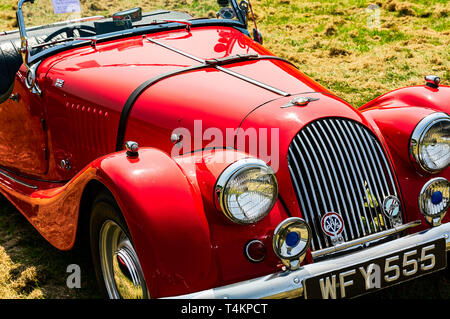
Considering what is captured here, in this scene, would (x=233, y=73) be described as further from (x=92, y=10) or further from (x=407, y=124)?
(x=92, y=10)

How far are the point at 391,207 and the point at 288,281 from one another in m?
0.75

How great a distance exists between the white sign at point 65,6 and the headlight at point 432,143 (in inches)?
105

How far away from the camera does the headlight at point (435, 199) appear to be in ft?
8.76

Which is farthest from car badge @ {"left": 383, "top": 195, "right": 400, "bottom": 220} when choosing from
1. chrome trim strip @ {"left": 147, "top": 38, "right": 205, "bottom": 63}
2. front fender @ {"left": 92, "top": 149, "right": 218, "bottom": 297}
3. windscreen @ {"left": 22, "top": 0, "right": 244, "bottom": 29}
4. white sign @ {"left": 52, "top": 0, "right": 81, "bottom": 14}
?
white sign @ {"left": 52, "top": 0, "right": 81, "bottom": 14}

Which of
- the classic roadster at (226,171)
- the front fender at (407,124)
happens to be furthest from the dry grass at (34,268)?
the front fender at (407,124)

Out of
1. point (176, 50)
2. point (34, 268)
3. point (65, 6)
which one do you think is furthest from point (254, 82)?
point (65, 6)

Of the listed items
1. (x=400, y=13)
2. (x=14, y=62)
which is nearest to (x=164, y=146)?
(x=14, y=62)

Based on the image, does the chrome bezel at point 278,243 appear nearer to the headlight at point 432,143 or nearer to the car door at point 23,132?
the headlight at point 432,143

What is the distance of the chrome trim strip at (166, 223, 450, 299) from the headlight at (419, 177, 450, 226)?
0.30m

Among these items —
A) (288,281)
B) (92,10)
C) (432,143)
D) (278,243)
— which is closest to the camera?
(288,281)

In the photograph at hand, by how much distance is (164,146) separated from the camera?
9.57 feet

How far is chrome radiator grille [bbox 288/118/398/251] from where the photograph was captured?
8.33 ft

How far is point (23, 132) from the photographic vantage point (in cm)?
408
